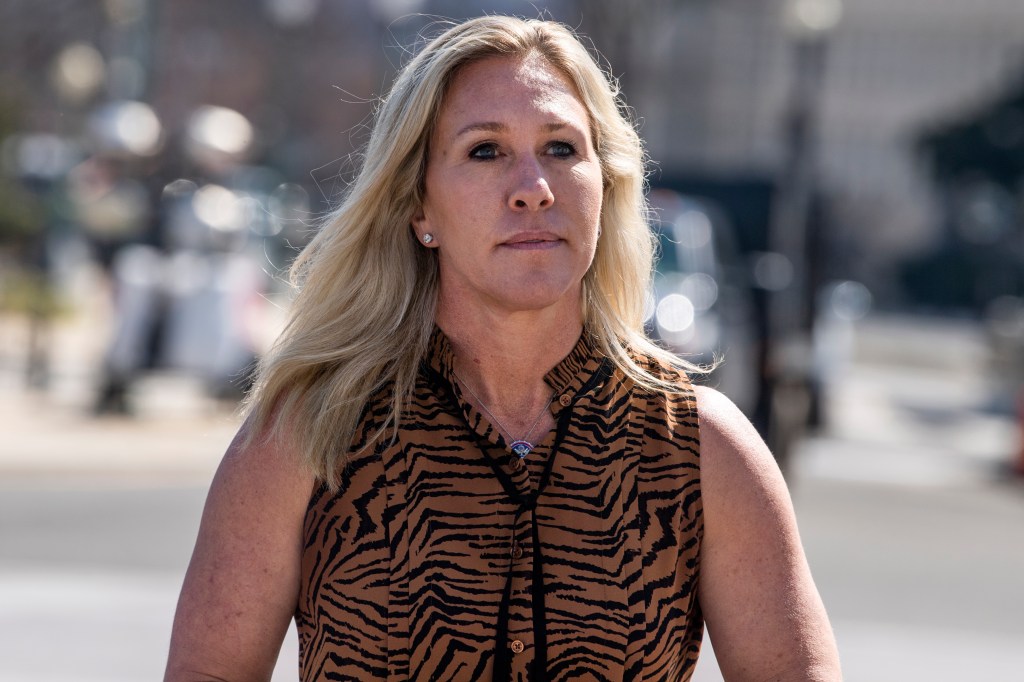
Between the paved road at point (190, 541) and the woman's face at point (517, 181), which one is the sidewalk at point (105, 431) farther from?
the woman's face at point (517, 181)

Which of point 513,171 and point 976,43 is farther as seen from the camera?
point 976,43

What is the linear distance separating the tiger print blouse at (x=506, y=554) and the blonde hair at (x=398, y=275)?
7 centimetres

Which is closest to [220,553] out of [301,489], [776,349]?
[301,489]

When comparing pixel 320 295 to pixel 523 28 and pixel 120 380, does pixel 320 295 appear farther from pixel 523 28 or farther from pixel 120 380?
pixel 120 380

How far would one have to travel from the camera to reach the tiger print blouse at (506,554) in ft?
7.72

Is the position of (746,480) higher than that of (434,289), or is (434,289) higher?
(434,289)

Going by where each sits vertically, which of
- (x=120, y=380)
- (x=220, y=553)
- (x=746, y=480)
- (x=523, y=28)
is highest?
(x=120, y=380)

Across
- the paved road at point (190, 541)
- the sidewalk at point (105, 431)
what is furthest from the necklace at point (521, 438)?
the sidewalk at point (105, 431)

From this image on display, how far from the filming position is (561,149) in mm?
2559

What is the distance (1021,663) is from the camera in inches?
273

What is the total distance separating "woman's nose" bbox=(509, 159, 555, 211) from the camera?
8.12 feet

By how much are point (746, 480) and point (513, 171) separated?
0.62 meters

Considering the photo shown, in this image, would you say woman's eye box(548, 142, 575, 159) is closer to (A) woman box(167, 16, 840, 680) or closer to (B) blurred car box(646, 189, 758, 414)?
(A) woman box(167, 16, 840, 680)

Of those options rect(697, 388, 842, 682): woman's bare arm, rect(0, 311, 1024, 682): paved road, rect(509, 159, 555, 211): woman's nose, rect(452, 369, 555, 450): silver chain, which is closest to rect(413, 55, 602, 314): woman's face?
rect(509, 159, 555, 211): woman's nose
